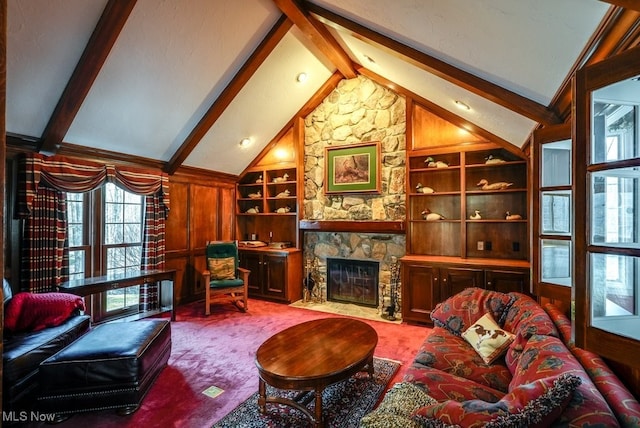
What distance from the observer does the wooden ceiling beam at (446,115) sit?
376cm

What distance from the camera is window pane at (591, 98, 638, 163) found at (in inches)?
48.2

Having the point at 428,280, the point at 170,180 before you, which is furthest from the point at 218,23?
the point at 428,280

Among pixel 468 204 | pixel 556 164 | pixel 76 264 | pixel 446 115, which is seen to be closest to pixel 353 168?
pixel 446 115

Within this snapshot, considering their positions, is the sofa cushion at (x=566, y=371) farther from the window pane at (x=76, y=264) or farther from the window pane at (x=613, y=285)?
the window pane at (x=76, y=264)

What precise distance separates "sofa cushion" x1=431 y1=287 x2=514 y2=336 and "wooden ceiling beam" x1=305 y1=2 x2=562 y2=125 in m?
1.54

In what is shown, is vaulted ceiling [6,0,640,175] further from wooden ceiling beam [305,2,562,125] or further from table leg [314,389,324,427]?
table leg [314,389,324,427]

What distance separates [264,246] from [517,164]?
408 centimetres

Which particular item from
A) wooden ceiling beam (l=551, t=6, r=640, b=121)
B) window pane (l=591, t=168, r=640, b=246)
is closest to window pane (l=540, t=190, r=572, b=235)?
wooden ceiling beam (l=551, t=6, r=640, b=121)

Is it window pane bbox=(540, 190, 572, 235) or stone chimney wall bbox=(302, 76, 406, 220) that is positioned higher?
stone chimney wall bbox=(302, 76, 406, 220)

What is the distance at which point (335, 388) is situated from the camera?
2.54m

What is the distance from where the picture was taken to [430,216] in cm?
441

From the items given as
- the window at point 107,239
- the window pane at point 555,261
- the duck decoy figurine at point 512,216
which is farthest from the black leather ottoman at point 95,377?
the duck decoy figurine at point 512,216

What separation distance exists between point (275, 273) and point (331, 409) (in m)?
3.10

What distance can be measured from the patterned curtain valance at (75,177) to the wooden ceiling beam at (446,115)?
3547 mm
